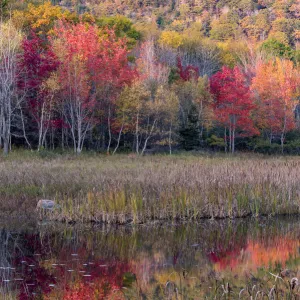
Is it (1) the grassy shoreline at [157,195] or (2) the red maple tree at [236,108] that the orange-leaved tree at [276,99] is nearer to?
(2) the red maple tree at [236,108]

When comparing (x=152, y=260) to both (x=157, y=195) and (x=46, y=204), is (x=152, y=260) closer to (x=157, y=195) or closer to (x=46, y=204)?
(x=157, y=195)

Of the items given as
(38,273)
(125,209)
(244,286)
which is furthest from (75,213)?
(244,286)

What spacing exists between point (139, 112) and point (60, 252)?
72.0ft

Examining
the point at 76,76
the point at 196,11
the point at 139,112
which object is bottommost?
the point at 139,112

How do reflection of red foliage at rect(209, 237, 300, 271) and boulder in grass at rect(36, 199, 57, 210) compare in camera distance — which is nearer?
reflection of red foliage at rect(209, 237, 300, 271)

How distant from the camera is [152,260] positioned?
9672mm

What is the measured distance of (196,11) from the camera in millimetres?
91938

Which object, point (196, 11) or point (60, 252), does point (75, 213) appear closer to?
point (60, 252)

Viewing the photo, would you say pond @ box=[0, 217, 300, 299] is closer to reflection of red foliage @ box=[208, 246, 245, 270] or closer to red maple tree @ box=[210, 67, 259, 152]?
reflection of red foliage @ box=[208, 246, 245, 270]

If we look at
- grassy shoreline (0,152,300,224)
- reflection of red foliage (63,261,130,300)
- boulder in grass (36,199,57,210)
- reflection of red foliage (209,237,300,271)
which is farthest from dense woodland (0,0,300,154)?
reflection of red foliage (63,261,130,300)

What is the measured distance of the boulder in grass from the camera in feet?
40.8

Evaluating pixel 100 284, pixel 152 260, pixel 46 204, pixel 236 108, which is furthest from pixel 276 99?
pixel 100 284

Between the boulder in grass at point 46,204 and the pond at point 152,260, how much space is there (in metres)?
0.47

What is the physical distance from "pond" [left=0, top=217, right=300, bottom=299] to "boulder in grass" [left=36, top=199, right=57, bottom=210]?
0.47 meters
